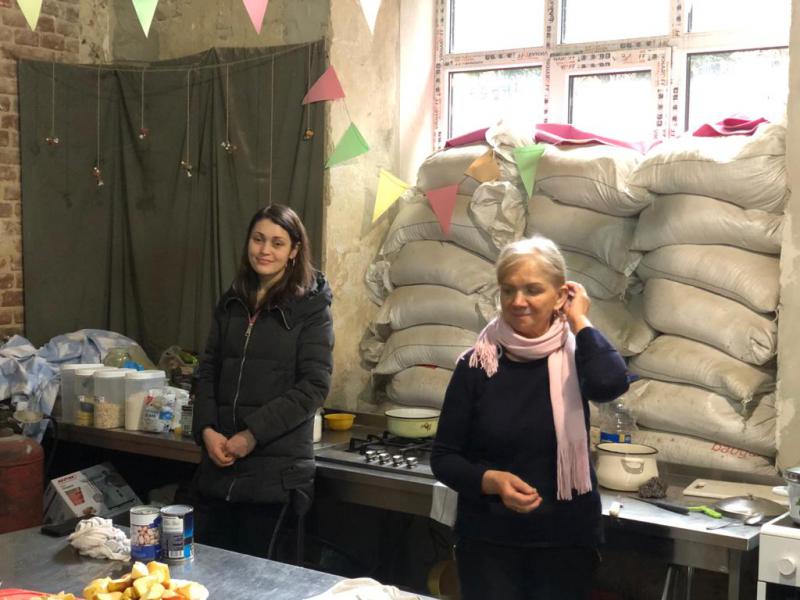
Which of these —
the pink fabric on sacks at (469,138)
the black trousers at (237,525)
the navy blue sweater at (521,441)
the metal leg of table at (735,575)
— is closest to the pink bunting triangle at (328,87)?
the pink fabric on sacks at (469,138)

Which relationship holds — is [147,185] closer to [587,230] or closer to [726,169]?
[587,230]

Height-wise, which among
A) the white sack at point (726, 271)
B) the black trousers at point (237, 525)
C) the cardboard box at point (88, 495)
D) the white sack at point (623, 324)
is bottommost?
the cardboard box at point (88, 495)

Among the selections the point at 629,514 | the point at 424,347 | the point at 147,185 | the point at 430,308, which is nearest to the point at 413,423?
the point at 424,347

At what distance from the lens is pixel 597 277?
3.54 metres

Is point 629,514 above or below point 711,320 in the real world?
below

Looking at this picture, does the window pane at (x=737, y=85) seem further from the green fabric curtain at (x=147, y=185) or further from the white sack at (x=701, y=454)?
the green fabric curtain at (x=147, y=185)

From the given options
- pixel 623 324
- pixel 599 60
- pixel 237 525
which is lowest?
pixel 237 525

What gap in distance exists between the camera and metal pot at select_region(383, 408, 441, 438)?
368 centimetres

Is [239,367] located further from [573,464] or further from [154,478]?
[154,478]

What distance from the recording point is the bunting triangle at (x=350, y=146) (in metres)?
3.99

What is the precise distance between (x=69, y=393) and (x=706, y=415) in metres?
2.48

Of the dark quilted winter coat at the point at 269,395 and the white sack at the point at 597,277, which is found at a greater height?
the white sack at the point at 597,277

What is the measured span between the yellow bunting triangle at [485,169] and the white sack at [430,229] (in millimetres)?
131

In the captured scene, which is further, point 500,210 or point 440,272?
point 440,272
